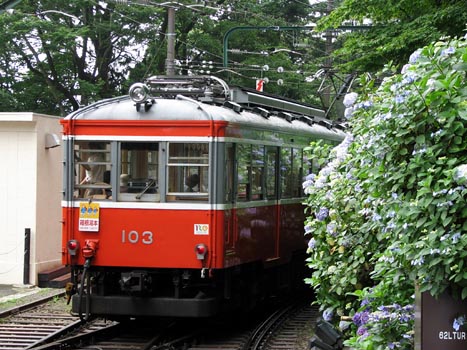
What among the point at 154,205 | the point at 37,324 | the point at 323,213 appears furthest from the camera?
the point at 37,324

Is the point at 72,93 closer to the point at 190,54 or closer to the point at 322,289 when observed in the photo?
the point at 190,54

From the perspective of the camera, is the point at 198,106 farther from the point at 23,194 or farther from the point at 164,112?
the point at 23,194

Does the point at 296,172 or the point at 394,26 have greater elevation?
the point at 394,26

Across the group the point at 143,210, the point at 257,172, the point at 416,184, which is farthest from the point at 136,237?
the point at 416,184

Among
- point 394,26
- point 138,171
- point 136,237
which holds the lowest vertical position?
point 136,237

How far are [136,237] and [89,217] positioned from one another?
65 cm

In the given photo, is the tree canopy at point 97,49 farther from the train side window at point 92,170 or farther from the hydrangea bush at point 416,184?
the hydrangea bush at point 416,184

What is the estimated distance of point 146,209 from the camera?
10148 mm

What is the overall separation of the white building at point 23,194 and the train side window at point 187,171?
18.6ft

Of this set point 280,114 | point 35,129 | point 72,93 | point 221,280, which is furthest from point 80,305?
point 72,93

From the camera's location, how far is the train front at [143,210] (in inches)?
396

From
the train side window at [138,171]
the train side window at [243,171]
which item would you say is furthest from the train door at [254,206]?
the train side window at [138,171]

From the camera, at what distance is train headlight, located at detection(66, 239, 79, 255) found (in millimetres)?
10203

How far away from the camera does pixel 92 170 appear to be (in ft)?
34.3
